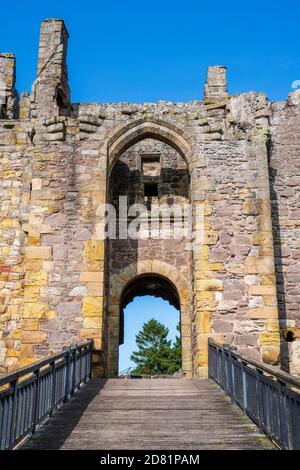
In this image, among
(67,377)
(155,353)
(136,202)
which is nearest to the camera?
(67,377)

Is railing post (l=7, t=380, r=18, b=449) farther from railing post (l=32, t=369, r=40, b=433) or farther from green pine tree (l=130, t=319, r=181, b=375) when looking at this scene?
green pine tree (l=130, t=319, r=181, b=375)

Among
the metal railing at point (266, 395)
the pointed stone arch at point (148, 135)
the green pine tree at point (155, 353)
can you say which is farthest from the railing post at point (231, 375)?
the green pine tree at point (155, 353)

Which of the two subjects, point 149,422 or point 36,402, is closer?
point 36,402

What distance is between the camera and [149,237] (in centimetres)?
1191

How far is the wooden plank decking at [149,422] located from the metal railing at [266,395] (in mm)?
135

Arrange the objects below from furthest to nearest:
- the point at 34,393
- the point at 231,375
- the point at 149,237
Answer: the point at 149,237 → the point at 231,375 → the point at 34,393

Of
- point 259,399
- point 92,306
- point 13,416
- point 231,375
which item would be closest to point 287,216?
point 92,306

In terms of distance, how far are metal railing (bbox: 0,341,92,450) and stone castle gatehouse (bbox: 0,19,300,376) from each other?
224cm

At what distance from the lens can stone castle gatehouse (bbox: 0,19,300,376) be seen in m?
8.84

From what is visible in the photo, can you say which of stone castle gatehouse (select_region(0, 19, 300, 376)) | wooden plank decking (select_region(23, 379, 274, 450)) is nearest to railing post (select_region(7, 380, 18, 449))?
wooden plank decking (select_region(23, 379, 274, 450))

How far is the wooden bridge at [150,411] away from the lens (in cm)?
409

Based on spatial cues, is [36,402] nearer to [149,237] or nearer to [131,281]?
[131,281]

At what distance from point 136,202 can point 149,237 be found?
3.27 feet

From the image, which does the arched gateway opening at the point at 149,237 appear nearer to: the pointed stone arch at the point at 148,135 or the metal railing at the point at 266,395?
the pointed stone arch at the point at 148,135
